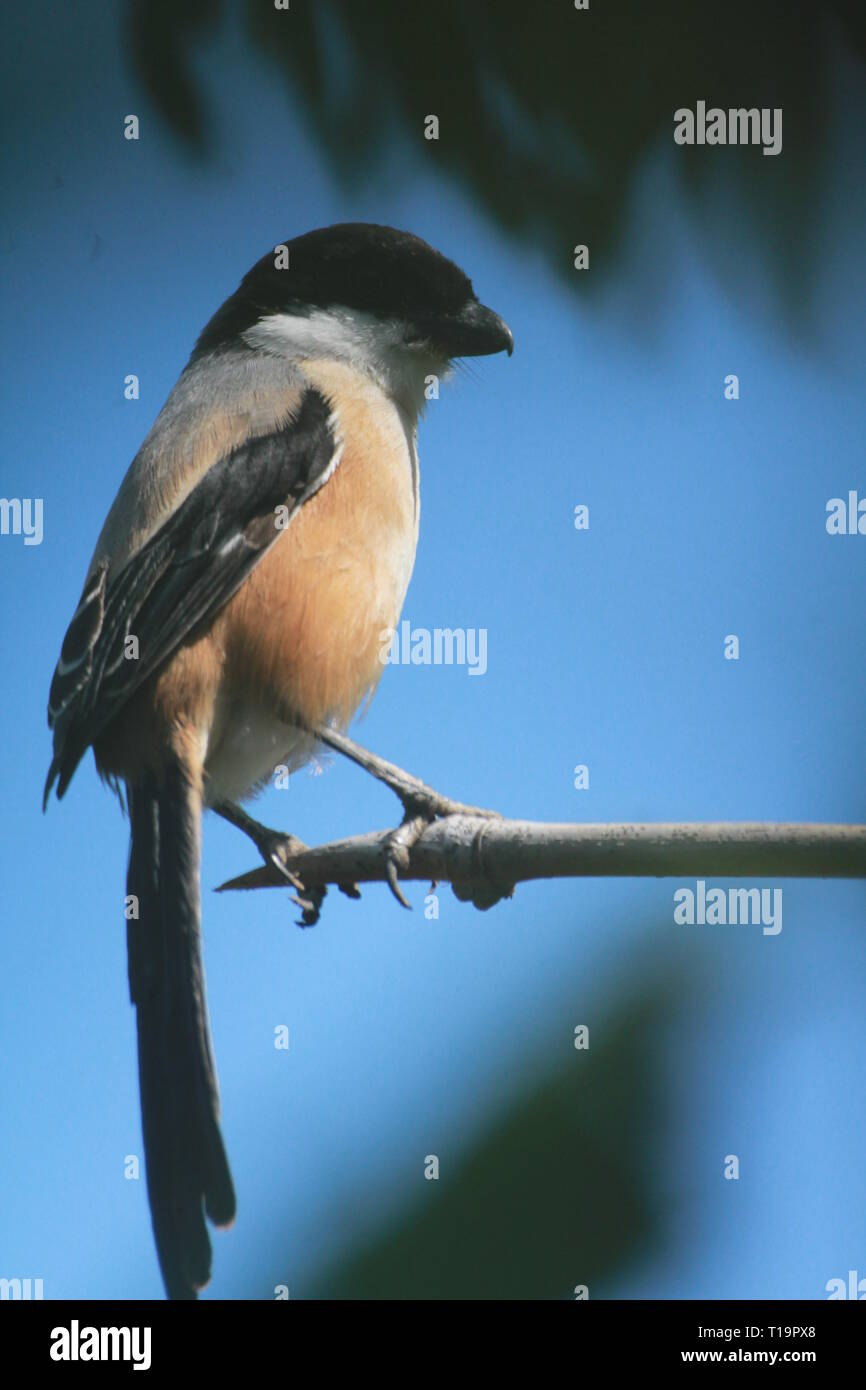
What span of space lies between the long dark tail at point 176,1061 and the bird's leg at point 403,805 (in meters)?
0.27

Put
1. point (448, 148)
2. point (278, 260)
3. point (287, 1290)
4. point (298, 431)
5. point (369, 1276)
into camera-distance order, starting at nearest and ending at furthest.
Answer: point (369, 1276) < point (448, 148) < point (287, 1290) < point (298, 431) < point (278, 260)

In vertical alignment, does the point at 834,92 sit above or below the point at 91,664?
above

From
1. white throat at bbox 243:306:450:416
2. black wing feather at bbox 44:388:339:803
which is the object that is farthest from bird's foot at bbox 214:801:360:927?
white throat at bbox 243:306:450:416

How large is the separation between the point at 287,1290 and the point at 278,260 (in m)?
1.56

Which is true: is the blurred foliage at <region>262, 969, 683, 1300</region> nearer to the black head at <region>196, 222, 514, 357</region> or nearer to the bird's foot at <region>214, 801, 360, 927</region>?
the bird's foot at <region>214, 801, 360, 927</region>

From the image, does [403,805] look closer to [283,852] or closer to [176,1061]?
[283,852]

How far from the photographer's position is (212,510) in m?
1.89

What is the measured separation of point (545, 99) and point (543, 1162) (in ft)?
3.88

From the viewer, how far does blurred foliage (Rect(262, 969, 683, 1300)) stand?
1.27 metres

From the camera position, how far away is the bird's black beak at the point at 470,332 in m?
2.06

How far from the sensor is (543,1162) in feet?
4.31

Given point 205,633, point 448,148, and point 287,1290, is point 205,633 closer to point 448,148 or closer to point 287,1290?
point 448,148

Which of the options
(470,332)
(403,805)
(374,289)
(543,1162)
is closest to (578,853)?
(543,1162)
